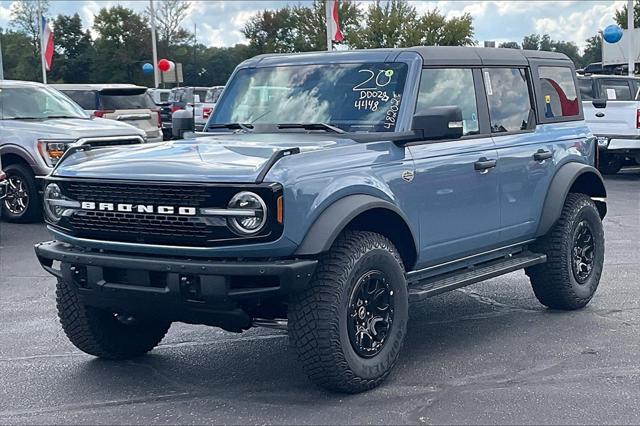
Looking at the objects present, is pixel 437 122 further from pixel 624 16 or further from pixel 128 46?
pixel 128 46

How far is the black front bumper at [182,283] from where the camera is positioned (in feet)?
15.4

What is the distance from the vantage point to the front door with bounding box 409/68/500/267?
573 cm

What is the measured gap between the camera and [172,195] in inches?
191

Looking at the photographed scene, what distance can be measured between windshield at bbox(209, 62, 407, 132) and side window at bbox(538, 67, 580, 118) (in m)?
1.71

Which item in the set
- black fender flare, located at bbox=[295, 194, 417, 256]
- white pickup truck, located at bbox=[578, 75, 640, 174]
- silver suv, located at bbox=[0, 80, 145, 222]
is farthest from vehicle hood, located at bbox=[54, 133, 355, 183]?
white pickup truck, located at bbox=[578, 75, 640, 174]

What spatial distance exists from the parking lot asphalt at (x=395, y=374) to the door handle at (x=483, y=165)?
1.15 m

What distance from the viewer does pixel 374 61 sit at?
6.14 meters

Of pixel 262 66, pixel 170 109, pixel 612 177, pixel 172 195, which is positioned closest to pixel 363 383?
pixel 172 195

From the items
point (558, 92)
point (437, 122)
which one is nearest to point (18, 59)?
point (558, 92)

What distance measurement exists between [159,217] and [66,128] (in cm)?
804

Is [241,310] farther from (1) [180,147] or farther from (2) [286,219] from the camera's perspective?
(1) [180,147]

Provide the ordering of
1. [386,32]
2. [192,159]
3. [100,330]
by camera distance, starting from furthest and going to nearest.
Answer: [386,32] → [100,330] → [192,159]

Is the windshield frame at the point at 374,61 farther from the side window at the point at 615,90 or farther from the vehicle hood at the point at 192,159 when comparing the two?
the side window at the point at 615,90

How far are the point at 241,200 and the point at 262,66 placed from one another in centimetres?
218
